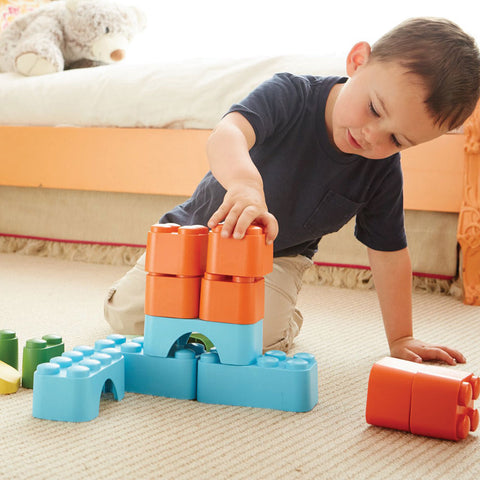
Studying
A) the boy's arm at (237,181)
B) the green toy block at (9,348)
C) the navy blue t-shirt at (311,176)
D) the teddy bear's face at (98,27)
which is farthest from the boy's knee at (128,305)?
the teddy bear's face at (98,27)

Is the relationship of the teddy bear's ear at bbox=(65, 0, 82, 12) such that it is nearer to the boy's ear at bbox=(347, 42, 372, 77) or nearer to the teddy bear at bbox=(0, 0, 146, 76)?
the teddy bear at bbox=(0, 0, 146, 76)

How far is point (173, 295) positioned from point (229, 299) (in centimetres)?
7

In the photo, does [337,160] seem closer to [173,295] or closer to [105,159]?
[173,295]

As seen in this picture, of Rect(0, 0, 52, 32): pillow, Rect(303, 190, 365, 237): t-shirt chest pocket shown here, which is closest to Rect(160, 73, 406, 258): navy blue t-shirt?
Rect(303, 190, 365, 237): t-shirt chest pocket

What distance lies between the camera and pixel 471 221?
4.26 feet

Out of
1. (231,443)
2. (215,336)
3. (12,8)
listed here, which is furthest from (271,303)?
(12,8)

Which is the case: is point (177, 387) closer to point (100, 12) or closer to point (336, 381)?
point (336, 381)

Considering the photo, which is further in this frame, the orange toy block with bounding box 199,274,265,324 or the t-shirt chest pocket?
the t-shirt chest pocket

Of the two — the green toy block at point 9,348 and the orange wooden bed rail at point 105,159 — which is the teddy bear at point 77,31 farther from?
the green toy block at point 9,348

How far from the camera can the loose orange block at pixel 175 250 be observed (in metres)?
0.71

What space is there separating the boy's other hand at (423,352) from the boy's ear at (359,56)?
1.33ft

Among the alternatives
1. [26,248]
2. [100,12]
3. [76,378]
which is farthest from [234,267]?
[100,12]

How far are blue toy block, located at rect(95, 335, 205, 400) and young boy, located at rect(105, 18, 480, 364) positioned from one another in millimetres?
168

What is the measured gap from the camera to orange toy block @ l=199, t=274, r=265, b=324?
0.70 metres
